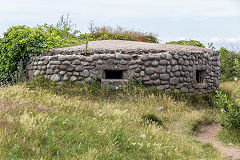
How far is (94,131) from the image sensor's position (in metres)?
4.59

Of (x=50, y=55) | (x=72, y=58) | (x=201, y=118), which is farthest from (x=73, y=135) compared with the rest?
(x=50, y=55)

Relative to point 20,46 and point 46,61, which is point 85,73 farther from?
point 20,46

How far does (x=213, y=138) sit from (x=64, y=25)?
1250cm

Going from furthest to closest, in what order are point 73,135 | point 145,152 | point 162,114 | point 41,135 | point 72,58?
point 72,58 < point 162,114 < point 145,152 < point 73,135 < point 41,135

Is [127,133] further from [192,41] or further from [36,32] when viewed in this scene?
[192,41]

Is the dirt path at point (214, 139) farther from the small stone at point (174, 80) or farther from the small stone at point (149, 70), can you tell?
the small stone at point (149, 70)

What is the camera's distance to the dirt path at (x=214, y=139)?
19.0 ft

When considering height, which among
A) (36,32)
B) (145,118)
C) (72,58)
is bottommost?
(145,118)

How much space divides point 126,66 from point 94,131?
5.09 metres

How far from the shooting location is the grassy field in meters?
3.56

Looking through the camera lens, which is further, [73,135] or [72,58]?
[72,58]

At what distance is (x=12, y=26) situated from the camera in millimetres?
12852

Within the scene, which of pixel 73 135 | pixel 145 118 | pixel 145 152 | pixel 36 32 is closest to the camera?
pixel 73 135

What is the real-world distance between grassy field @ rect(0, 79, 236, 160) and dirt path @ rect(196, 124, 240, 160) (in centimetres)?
22
